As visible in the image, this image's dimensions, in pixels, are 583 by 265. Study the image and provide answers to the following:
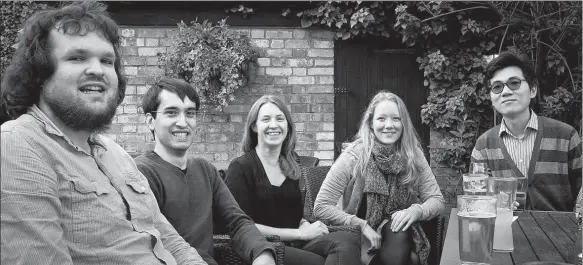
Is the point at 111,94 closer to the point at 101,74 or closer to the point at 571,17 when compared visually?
the point at 101,74

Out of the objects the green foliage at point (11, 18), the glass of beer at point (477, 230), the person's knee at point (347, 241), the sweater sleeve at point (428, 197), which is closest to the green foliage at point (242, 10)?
the green foliage at point (11, 18)

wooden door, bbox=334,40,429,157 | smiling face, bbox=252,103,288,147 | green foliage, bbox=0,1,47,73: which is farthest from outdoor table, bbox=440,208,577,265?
green foliage, bbox=0,1,47,73

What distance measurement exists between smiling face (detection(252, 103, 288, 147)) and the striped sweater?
114 cm

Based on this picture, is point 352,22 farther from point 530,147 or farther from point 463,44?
point 530,147

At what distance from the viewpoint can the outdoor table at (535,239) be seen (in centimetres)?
170

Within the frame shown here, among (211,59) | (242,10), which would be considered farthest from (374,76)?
(211,59)

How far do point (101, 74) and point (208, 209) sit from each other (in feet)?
2.76

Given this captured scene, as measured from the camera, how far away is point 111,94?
5.47ft

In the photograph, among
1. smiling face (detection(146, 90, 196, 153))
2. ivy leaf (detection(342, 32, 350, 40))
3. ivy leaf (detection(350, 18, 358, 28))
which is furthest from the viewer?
ivy leaf (detection(342, 32, 350, 40))

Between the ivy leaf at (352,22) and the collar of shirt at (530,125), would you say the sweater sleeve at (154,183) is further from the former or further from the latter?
the ivy leaf at (352,22)

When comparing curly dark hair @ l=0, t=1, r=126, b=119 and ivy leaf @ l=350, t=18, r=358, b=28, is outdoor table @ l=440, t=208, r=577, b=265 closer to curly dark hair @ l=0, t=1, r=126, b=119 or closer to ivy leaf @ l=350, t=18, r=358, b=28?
curly dark hair @ l=0, t=1, r=126, b=119

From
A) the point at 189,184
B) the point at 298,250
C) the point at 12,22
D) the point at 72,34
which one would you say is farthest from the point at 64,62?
the point at 12,22

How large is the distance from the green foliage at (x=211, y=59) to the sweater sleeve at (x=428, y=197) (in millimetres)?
2305

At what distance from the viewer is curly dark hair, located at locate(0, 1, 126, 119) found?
154 centimetres
